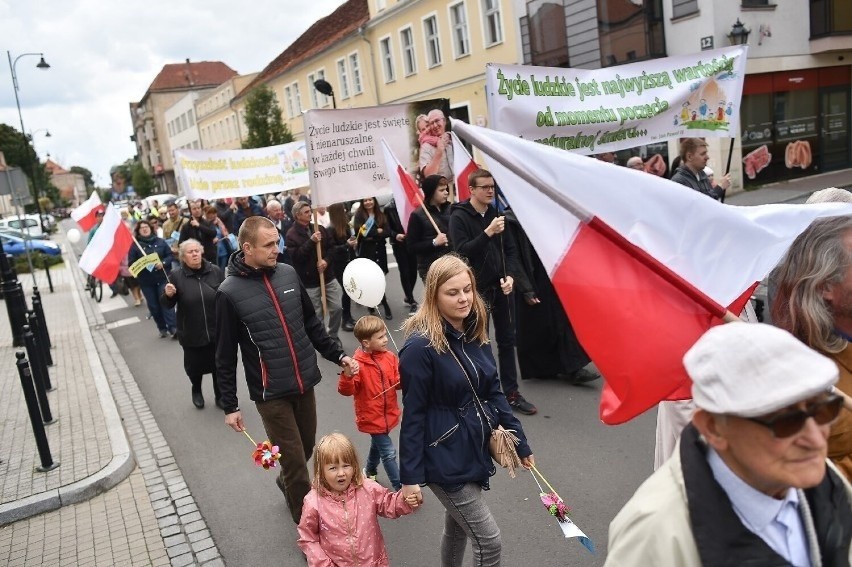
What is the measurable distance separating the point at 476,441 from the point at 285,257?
21.7 feet

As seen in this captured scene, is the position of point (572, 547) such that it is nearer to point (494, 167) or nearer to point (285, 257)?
point (494, 167)

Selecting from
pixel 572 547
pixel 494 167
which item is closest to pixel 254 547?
pixel 572 547

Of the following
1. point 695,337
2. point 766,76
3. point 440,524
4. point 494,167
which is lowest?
point 440,524

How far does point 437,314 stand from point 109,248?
7.84m

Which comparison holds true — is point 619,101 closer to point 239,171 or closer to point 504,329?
point 504,329

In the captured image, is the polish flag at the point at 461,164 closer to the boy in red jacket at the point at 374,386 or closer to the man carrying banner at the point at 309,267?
the boy in red jacket at the point at 374,386

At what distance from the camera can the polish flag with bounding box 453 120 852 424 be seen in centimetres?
228

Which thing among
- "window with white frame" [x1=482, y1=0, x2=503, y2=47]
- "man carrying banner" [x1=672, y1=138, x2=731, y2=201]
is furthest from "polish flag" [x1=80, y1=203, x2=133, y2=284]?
"window with white frame" [x1=482, y1=0, x2=503, y2=47]

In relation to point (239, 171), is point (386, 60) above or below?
above

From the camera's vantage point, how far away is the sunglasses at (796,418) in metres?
1.37

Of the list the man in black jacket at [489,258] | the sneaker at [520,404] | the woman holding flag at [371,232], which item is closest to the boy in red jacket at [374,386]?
the man in black jacket at [489,258]

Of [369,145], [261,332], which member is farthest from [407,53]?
[261,332]

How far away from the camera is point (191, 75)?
96250 mm

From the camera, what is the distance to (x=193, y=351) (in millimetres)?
7238
